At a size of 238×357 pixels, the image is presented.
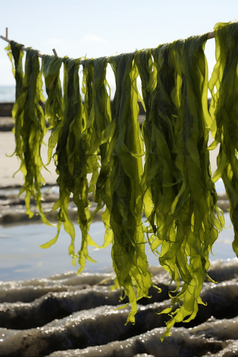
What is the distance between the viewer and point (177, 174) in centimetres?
122

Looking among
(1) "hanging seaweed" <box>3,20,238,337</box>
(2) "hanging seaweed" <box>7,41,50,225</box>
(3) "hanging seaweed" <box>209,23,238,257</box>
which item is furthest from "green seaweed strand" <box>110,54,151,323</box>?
(2) "hanging seaweed" <box>7,41,50,225</box>

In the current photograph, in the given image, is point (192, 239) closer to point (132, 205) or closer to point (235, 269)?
point (132, 205)

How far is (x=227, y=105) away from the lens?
1118 mm

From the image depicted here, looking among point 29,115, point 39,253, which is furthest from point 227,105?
point 39,253

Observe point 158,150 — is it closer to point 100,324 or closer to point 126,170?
point 126,170

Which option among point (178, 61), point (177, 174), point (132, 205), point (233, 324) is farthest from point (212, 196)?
point (233, 324)

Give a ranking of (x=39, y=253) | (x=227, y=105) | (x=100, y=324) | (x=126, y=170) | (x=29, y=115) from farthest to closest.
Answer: (x=39, y=253) → (x=100, y=324) → (x=29, y=115) → (x=126, y=170) → (x=227, y=105)

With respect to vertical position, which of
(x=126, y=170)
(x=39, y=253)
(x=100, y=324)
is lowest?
(x=39, y=253)

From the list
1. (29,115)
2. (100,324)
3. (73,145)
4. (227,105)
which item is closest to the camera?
(227,105)

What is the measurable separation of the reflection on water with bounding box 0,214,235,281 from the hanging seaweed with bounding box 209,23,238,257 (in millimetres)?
1923

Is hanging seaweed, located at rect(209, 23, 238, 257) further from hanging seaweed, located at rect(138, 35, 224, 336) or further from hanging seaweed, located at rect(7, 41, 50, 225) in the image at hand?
hanging seaweed, located at rect(7, 41, 50, 225)

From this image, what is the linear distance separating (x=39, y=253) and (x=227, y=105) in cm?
279

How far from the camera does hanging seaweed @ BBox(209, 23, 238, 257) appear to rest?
3.60ft

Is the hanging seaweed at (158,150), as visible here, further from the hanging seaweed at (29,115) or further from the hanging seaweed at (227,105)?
the hanging seaweed at (29,115)
